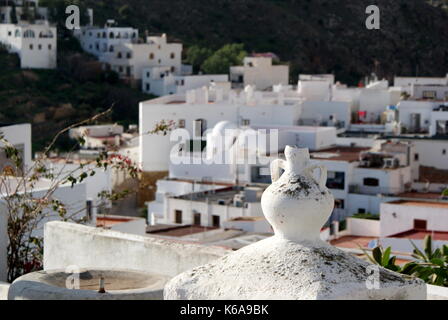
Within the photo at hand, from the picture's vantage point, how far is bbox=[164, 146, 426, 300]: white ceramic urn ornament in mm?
3850

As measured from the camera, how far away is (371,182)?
99.6 ft

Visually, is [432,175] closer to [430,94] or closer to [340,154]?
[340,154]

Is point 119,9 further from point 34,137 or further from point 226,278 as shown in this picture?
point 226,278

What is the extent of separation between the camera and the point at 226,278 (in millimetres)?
4000

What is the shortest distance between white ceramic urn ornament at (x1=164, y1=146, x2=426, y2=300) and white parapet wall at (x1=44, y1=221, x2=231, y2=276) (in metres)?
1.47

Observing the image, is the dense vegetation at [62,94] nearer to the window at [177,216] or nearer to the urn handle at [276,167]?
the window at [177,216]

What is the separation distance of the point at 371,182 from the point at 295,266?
26675 mm

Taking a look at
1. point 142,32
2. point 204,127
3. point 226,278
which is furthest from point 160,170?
point 226,278

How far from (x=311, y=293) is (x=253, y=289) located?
226mm

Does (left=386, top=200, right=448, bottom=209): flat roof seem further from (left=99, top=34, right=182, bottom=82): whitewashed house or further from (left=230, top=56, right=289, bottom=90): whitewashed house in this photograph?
(left=99, top=34, right=182, bottom=82): whitewashed house

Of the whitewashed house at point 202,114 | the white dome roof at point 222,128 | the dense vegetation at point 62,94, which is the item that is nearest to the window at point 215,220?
the white dome roof at point 222,128

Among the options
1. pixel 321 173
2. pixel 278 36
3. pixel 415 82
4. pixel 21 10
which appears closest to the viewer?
pixel 321 173

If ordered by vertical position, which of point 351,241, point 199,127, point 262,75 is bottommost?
point 351,241

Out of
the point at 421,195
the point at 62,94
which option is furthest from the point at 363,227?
the point at 62,94
